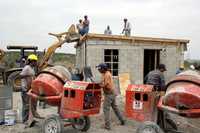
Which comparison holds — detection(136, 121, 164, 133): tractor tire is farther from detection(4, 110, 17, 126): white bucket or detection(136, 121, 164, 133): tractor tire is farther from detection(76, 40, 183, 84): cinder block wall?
detection(76, 40, 183, 84): cinder block wall

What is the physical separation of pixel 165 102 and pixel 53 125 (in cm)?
274

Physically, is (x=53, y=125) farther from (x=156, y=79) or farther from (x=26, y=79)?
(x=156, y=79)

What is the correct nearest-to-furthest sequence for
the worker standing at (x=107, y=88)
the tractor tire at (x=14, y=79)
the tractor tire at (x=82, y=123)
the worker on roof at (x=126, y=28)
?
the tractor tire at (x=82, y=123) < the worker standing at (x=107, y=88) < the tractor tire at (x=14, y=79) < the worker on roof at (x=126, y=28)

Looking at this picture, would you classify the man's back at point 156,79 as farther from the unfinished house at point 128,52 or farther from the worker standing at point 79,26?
the worker standing at point 79,26

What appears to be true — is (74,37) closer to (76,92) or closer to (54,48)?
(54,48)

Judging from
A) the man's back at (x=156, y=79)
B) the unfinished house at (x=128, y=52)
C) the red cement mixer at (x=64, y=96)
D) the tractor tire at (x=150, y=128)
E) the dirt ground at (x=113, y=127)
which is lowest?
the dirt ground at (x=113, y=127)

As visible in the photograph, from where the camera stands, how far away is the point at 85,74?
17875 mm

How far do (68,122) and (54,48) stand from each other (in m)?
11.1

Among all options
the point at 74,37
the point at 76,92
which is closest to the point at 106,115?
the point at 76,92

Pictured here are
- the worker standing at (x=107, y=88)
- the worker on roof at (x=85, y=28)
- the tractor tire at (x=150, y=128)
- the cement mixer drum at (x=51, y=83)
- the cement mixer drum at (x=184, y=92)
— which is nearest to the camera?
the cement mixer drum at (x=184, y=92)

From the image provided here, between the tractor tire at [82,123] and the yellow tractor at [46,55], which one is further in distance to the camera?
the yellow tractor at [46,55]

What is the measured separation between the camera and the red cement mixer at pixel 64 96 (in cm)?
945

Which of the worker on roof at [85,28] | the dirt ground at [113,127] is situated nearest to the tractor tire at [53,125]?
the dirt ground at [113,127]

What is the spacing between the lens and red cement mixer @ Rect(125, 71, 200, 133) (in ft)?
26.6
